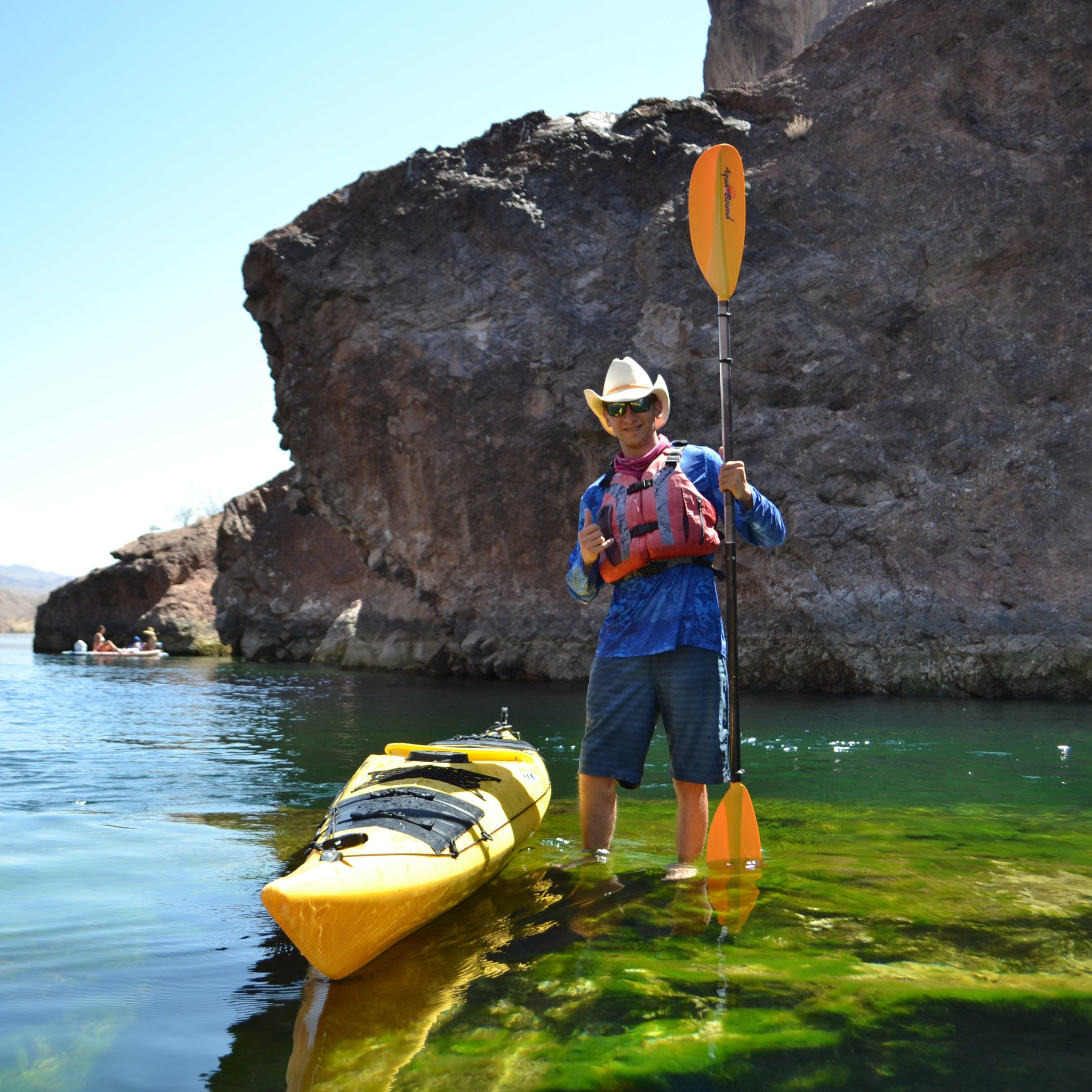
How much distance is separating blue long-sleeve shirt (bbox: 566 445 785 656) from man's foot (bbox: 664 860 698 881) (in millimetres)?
685

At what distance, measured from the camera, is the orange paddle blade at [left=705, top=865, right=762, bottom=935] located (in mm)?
2650

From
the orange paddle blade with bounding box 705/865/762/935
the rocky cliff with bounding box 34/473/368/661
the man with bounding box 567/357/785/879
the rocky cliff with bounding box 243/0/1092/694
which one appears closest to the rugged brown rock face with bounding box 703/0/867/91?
the rocky cliff with bounding box 243/0/1092/694

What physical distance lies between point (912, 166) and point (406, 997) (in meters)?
13.4

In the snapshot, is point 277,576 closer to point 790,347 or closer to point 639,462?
point 790,347

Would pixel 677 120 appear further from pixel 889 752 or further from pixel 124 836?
pixel 124 836

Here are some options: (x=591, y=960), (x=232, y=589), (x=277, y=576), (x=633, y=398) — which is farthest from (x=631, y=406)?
(x=232, y=589)

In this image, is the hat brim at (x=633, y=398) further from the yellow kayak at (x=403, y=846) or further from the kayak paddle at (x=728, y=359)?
the yellow kayak at (x=403, y=846)

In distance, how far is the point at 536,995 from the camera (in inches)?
84.8

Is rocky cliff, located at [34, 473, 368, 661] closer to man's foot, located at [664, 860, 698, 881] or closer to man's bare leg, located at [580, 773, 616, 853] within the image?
man's bare leg, located at [580, 773, 616, 853]

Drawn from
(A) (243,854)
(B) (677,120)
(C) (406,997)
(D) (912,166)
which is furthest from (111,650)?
(C) (406,997)

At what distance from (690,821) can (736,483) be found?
1.12 m

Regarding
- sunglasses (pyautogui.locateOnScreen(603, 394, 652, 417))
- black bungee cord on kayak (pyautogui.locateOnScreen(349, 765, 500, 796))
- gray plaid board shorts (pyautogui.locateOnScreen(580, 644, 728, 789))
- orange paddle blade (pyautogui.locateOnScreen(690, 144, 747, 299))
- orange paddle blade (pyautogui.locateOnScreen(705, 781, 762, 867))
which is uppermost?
orange paddle blade (pyautogui.locateOnScreen(690, 144, 747, 299))

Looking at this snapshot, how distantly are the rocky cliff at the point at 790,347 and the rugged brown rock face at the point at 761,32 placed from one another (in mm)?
11088

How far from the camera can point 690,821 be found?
10.4ft
